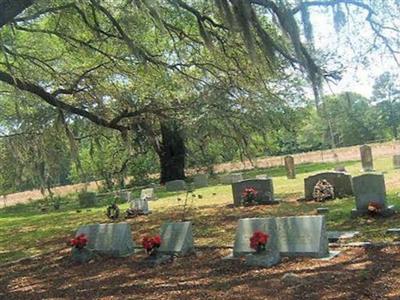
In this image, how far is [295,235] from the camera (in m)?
7.24

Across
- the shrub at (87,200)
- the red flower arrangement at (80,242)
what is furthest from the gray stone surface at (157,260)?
the shrub at (87,200)

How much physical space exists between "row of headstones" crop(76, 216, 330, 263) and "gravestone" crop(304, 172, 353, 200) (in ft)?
20.3

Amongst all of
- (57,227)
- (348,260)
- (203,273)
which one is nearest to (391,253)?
(348,260)

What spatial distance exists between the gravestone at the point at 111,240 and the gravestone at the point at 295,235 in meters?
2.11

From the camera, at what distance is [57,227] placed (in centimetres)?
1473

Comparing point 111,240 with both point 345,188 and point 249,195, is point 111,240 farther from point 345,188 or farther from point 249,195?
point 345,188

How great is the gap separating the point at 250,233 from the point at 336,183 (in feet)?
22.0

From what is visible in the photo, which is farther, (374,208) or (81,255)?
Answer: (374,208)

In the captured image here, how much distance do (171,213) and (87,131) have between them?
596 centimetres

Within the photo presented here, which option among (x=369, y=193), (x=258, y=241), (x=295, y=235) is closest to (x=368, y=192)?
(x=369, y=193)

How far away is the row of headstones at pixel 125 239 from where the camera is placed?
8180mm

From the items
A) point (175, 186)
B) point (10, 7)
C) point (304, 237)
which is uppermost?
point (10, 7)

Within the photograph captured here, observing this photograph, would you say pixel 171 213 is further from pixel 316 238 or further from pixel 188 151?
pixel 188 151

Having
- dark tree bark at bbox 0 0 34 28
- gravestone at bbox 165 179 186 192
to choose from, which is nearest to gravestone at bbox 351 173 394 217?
dark tree bark at bbox 0 0 34 28
